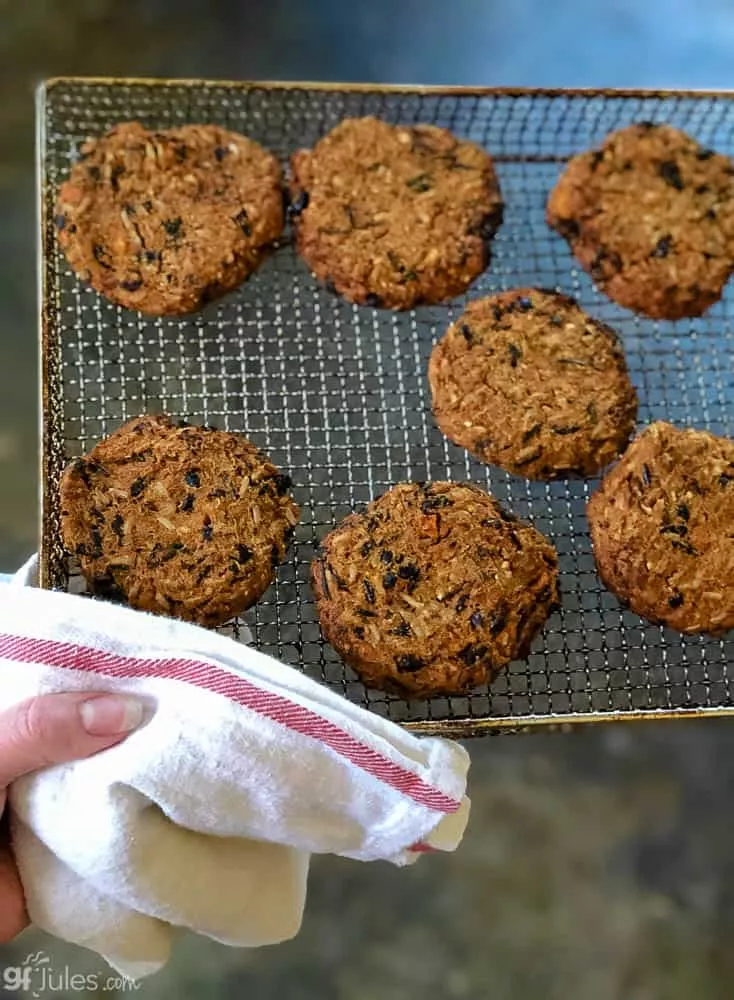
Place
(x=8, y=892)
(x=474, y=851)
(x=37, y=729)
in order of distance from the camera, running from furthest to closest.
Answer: (x=474, y=851) < (x=8, y=892) < (x=37, y=729)

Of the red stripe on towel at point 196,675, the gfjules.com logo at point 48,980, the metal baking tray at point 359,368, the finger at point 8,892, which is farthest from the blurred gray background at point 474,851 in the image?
the red stripe on towel at point 196,675

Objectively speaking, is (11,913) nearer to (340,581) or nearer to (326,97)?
(340,581)

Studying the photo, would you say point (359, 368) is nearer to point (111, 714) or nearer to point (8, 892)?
point (111, 714)

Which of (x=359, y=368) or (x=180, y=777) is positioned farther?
(x=359, y=368)

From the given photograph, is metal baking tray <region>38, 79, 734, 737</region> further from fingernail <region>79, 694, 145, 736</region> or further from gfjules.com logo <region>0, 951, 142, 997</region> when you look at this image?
gfjules.com logo <region>0, 951, 142, 997</region>

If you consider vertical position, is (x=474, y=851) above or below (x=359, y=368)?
below

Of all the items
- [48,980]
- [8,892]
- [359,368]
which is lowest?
[48,980]

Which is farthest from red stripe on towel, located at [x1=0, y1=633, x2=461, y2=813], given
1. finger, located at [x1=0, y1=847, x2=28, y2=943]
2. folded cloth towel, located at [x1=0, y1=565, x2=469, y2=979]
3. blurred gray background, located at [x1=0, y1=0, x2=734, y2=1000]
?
blurred gray background, located at [x1=0, y1=0, x2=734, y2=1000]

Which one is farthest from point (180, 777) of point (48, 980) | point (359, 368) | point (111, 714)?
point (359, 368)

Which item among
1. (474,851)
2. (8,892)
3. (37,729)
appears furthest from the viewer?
(474,851)
